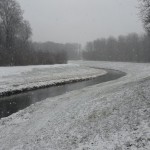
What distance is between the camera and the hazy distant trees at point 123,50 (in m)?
88.8

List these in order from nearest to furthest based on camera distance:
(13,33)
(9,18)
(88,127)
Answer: (88,127)
(9,18)
(13,33)

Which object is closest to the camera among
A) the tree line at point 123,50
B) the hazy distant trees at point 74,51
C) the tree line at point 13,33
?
the tree line at point 13,33

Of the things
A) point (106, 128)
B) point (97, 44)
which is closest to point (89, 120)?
point (106, 128)

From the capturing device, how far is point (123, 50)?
100m

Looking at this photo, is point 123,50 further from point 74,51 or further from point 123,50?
point 74,51

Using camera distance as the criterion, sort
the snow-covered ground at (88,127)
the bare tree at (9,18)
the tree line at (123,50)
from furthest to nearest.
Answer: the tree line at (123,50)
the bare tree at (9,18)
the snow-covered ground at (88,127)

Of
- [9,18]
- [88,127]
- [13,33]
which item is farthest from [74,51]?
[88,127]

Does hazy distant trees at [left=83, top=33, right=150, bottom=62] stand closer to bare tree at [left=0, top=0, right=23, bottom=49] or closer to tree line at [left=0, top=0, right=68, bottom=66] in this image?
tree line at [left=0, top=0, right=68, bottom=66]

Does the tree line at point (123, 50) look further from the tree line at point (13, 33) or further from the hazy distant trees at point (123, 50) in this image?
the tree line at point (13, 33)

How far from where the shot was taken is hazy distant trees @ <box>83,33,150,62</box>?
88762 mm

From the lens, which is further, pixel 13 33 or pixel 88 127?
pixel 13 33

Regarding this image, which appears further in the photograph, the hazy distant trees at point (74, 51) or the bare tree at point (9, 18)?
the hazy distant trees at point (74, 51)

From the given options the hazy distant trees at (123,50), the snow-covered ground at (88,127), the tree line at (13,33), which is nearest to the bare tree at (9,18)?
the tree line at (13,33)

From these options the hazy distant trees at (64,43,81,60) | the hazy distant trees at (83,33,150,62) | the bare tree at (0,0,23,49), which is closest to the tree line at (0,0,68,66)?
the bare tree at (0,0,23,49)
